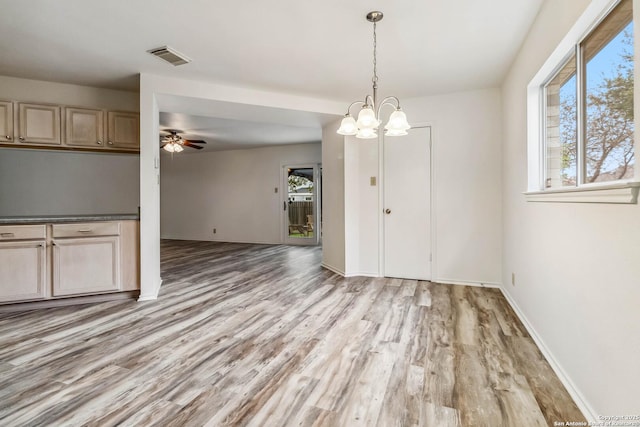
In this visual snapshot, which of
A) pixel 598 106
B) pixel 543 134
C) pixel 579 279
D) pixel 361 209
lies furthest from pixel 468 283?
pixel 598 106

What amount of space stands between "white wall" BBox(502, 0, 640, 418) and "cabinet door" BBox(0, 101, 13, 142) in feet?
16.2

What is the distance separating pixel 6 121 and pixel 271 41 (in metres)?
3.02

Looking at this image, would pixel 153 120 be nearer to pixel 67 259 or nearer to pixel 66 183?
pixel 66 183

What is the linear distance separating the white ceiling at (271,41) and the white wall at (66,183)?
2.99ft

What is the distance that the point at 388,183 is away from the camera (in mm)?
4223

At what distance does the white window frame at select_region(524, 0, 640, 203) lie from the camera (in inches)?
46.3

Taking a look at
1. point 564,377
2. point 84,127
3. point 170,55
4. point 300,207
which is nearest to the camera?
point 564,377

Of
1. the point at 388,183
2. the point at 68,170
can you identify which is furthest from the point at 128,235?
the point at 388,183

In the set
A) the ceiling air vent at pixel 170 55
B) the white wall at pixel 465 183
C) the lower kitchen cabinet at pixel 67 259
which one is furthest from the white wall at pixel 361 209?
the lower kitchen cabinet at pixel 67 259

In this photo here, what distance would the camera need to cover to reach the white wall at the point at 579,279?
1216 mm

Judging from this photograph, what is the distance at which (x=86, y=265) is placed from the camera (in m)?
3.24

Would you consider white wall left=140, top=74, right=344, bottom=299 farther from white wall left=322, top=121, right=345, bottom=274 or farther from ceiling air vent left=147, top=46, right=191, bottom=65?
white wall left=322, top=121, right=345, bottom=274

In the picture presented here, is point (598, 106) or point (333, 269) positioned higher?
point (598, 106)

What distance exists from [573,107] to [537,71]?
53 centimetres
